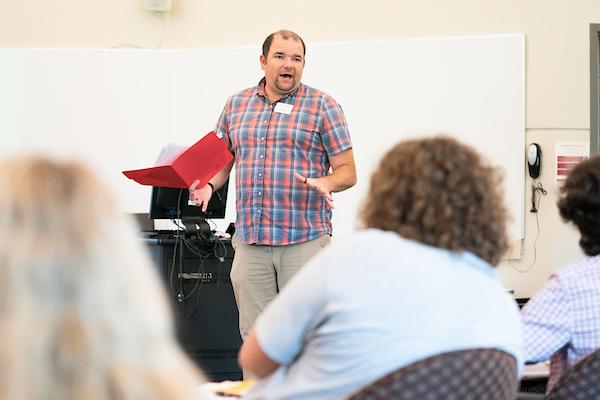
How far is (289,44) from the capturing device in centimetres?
388

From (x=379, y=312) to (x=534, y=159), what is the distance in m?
4.42

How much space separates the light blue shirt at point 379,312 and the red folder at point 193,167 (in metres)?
2.12

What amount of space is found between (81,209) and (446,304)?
0.82 meters

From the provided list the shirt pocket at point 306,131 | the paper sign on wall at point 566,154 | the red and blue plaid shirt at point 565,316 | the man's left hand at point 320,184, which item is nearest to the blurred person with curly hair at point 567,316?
the red and blue plaid shirt at point 565,316

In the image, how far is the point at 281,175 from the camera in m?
3.79

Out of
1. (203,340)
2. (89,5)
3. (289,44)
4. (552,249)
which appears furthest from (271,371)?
(89,5)

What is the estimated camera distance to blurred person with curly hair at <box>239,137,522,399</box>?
1599 millimetres

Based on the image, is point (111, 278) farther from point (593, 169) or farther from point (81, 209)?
point (593, 169)

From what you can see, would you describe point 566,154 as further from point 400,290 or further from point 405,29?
point 400,290

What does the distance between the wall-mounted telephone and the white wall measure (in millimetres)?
62

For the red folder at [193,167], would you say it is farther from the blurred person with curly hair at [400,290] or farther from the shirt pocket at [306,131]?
the blurred person with curly hair at [400,290]

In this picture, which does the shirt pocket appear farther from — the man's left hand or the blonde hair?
the blonde hair

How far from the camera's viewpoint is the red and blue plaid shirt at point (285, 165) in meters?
3.76

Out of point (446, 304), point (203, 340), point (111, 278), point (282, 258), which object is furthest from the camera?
point (203, 340)
